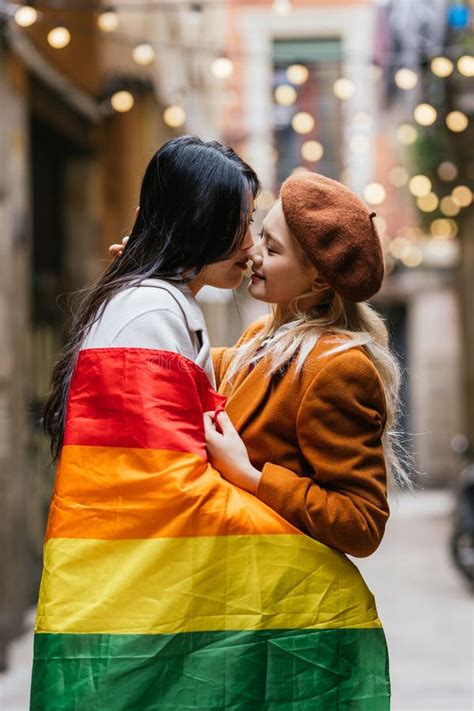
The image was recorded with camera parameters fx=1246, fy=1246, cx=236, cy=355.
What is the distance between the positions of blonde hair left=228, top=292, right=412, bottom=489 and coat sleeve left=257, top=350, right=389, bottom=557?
8cm

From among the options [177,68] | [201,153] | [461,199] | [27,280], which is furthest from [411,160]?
[201,153]

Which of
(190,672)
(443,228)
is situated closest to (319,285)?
(190,672)

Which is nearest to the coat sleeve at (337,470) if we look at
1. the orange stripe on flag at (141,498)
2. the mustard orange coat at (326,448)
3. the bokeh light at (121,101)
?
the mustard orange coat at (326,448)

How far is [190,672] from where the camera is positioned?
2334mm

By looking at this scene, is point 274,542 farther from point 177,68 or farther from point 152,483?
point 177,68

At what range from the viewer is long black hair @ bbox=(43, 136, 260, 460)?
2494mm

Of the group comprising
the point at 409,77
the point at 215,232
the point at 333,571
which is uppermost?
the point at 409,77

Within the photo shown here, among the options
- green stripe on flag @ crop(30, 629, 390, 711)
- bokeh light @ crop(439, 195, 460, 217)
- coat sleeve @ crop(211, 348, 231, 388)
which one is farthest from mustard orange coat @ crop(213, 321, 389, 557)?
bokeh light @ crop(439, 195, 460, 217)

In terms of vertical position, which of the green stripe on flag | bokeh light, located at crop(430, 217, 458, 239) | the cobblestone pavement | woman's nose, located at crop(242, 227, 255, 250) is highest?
bokeh light, located at crop(430, 217, 458, 239)

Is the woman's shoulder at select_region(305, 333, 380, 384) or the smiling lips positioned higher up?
the smiling lips

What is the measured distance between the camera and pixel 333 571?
98.0 inches

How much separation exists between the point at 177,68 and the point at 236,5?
7.38m

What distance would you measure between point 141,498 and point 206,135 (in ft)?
42.4

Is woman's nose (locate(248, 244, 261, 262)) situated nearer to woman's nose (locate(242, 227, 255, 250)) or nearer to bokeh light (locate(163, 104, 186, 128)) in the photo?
woman's nose (locate(242, 227, 255, 250))
